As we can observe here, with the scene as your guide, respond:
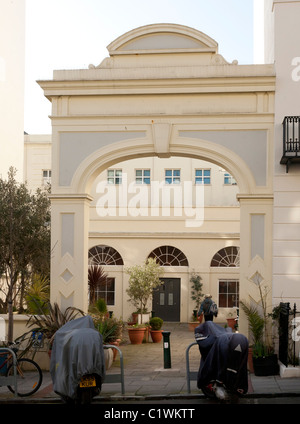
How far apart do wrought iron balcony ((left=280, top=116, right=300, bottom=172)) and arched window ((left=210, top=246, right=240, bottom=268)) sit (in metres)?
13.6

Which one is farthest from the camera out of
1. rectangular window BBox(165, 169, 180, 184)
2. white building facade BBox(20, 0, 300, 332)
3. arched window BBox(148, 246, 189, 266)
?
rectangular window BBox(165, 169, 180, 184)

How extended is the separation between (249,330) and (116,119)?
18.4ft

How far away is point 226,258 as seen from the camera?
25.9 meters

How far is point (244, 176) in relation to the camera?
13.0 m

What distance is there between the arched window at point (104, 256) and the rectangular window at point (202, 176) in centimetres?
506

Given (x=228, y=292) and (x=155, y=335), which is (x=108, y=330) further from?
(x=228, y=292)

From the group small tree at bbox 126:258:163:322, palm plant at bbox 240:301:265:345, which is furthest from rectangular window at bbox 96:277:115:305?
palm plant at bbox 240:301:265:345

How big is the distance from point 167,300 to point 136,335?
25.1ft

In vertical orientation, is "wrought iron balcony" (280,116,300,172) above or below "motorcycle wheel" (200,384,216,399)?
above

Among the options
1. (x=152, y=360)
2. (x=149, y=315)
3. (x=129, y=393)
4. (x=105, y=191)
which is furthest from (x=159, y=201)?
(x=129, y=393)

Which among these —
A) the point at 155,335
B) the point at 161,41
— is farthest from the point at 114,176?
the point at 161,41

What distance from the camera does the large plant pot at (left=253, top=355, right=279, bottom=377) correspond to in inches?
462

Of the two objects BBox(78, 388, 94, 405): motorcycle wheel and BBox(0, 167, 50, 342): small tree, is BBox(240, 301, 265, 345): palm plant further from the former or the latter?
BBox(0, 167, 50, 342): small tree

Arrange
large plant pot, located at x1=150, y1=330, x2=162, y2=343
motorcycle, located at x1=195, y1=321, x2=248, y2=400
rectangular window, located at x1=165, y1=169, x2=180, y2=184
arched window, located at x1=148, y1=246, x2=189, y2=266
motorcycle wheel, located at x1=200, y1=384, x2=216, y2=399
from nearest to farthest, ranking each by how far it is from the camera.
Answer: motorcycle, located at x1=195, y1=321, x2=248, y2=400
motorcycle wheel, located at x1=200, y1=384, x2=216, y2=399
large plant pot, located at x1=150, y1=330, x2=162, y2=343
arched window, located at x1=148, y1=246, x2=189, y2=266
rectangular window, located at x1=165, y1=169, x2=180, y2=184
